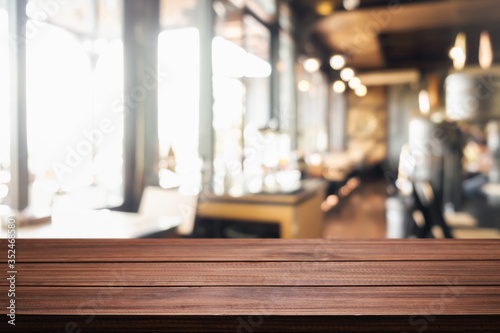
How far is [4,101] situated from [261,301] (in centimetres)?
280

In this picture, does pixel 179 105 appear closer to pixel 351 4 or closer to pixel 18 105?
pixel 18 105

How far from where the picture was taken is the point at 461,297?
0.51 meters

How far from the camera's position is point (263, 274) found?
59 cm

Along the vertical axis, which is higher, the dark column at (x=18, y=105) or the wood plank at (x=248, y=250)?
the dark column at (x=18, y=105)

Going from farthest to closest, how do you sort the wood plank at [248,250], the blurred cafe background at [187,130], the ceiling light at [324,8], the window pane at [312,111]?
1. the window pane at [312,111]
2. the ceiling light at [324,8]
3. the blurred cafe background at [187,130]
4. the wood plank at [248,250]

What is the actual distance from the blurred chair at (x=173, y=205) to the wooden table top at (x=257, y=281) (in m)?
2.05

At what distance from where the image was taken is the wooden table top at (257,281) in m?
0.48

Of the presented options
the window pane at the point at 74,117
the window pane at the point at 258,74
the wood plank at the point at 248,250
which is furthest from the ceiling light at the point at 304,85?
the wood plank at the point at 248,250

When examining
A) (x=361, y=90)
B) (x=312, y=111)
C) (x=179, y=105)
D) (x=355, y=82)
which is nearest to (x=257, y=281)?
(x=179, y=105)

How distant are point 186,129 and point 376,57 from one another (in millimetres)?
8233

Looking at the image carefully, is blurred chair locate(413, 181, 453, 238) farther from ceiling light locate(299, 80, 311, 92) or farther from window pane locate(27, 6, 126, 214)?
ceiling light locate(299, 80, 311, 92)
